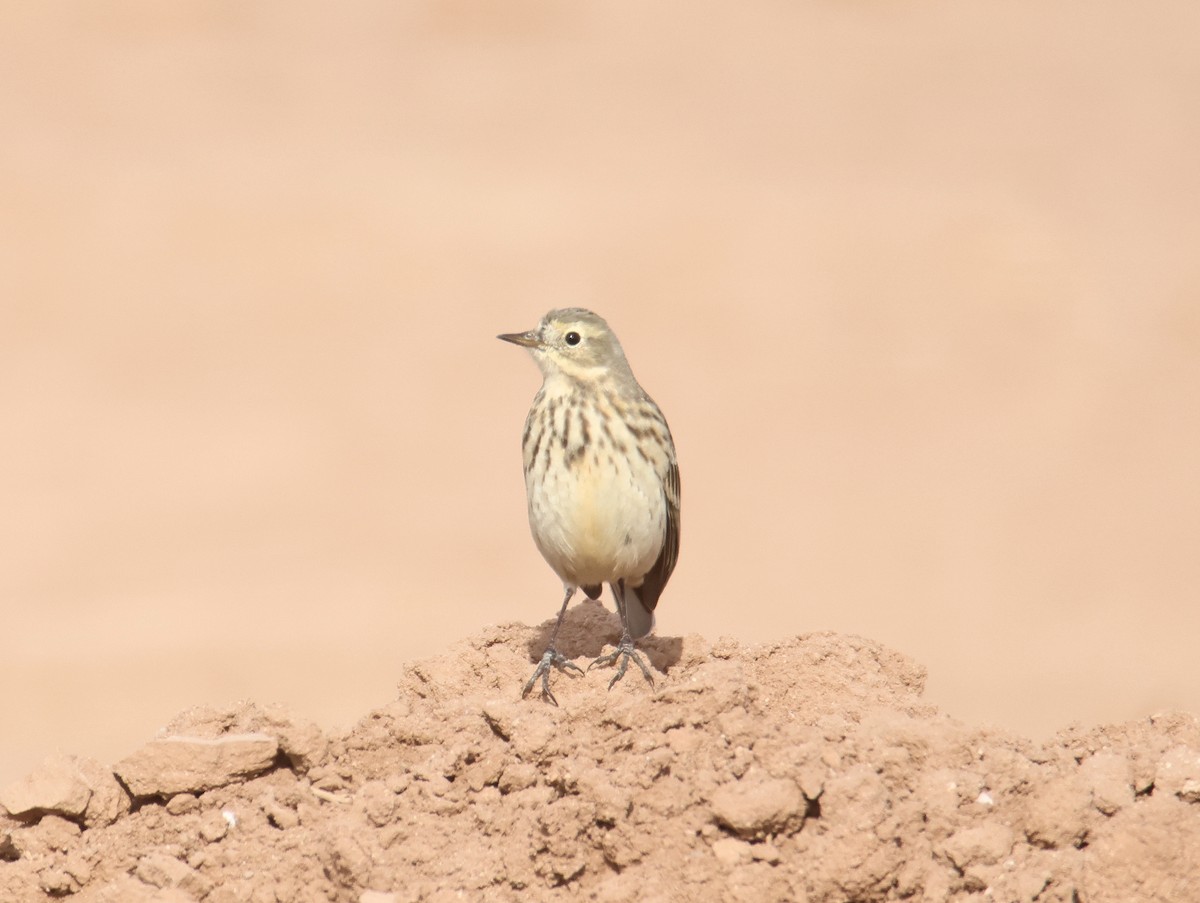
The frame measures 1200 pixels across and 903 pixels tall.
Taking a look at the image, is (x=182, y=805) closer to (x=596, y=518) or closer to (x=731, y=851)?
(x=731, y=851)

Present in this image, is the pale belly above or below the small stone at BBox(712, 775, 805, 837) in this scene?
above

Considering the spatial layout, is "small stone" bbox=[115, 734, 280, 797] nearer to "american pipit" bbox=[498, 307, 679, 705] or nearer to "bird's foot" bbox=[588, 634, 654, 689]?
"bird's foot" bbox=[588, 634, 654, 689]

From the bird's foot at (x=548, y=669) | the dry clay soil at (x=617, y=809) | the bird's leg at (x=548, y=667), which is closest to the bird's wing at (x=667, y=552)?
the bird's leg at (x=548, y=667)

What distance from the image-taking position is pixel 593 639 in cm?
866

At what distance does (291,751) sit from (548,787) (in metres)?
1.03

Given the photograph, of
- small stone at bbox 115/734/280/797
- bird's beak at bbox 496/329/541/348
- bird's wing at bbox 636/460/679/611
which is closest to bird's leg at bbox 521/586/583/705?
bird's wing at bbox 636/460/679/611

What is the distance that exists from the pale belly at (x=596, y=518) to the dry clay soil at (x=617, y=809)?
1771 millimetres

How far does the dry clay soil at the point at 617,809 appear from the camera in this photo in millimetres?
5238

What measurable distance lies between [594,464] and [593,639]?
0.98m

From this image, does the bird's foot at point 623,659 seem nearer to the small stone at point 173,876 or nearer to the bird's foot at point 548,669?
the bird's foot at point 548,669

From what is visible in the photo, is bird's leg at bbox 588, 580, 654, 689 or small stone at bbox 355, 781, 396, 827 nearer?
small stone at bbox 355, 781, 396, 827

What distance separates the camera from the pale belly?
8.18m

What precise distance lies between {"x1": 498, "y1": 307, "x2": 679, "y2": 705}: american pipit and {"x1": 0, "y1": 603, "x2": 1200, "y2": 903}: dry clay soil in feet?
5.88

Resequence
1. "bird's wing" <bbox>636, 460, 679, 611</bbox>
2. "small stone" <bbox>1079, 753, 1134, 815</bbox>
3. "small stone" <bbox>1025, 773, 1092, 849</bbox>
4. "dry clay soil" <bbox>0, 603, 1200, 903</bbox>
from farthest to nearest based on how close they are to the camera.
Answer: "bird's wing" <bbox>636, 460, 679, 611</bbox> < "small stone" <bbox>1079, 753, 1134, 815</bbox> < "small stone" <bbox>1025, 773, 1092, 849</bbox> < "dry clay soil" <bbox>0, 603, 1200, 903</bbox>
